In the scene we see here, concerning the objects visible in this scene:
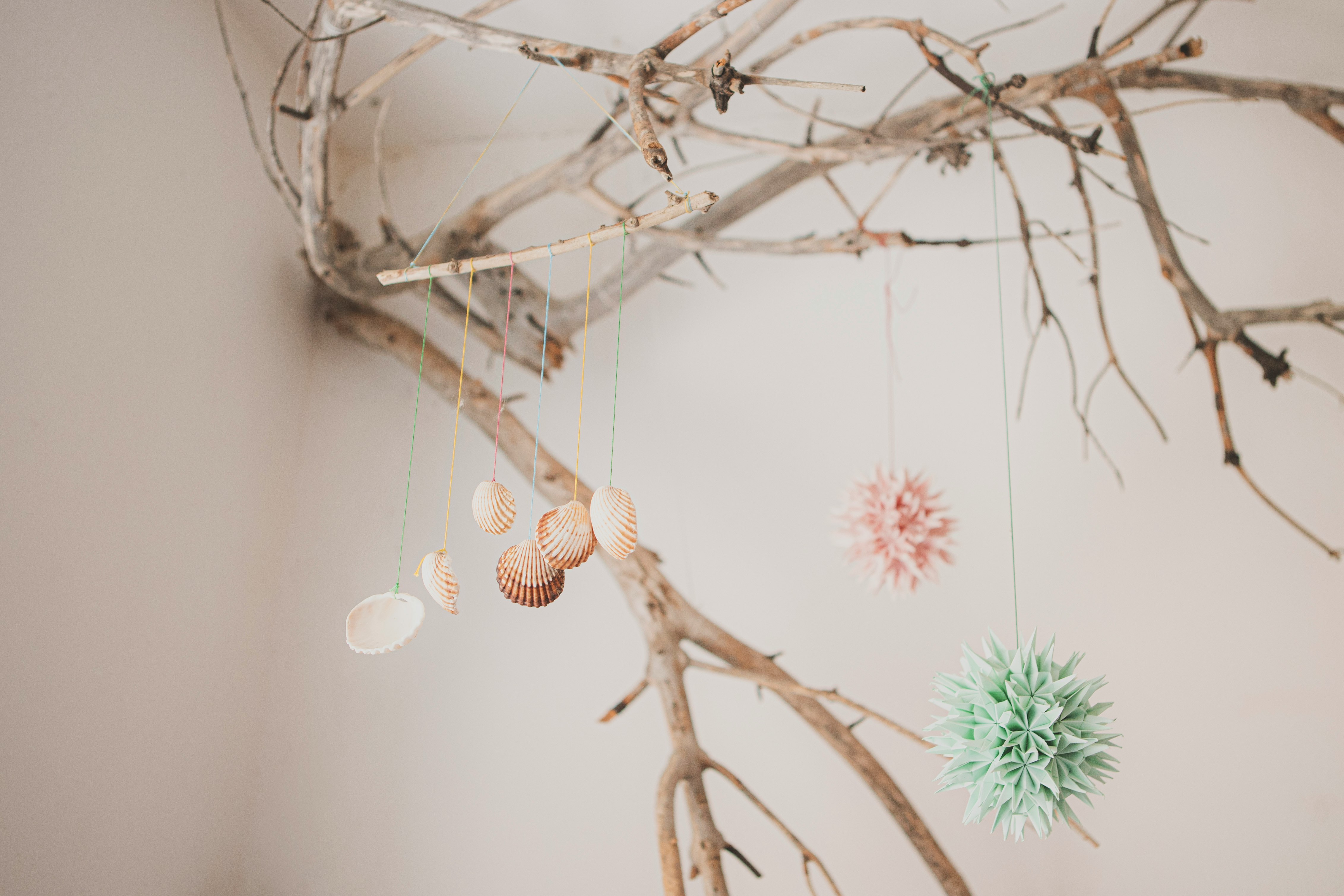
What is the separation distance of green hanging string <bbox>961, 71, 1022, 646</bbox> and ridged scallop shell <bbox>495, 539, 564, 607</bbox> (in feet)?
1.99

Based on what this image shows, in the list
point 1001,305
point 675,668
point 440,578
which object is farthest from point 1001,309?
point 440,578

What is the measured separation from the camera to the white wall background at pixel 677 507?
1.18 m

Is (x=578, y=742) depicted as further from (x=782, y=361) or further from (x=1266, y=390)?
(x=1266, y=390)

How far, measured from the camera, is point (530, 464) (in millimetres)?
1304

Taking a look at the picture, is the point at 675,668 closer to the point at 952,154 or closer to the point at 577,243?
the point at 577,243

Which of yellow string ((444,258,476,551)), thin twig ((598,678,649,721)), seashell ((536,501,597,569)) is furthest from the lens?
yellow string ((444,258,476,551))

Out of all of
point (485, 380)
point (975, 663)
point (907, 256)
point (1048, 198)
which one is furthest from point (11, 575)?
point (1048, 198)

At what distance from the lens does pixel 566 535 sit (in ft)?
2.60

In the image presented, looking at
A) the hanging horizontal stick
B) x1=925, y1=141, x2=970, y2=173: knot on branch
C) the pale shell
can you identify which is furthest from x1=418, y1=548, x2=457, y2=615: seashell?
x1=925, y1=141, x2=970, y2=173: knot on branch

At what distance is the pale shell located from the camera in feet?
2.79

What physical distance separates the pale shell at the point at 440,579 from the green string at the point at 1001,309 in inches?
28.2

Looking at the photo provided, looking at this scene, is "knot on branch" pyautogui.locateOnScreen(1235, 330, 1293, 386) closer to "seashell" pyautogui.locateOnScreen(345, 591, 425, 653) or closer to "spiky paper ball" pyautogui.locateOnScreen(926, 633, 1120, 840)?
"spiky paper ball" pyautogui.locateOnScreen(926, 633, 1120, 840)

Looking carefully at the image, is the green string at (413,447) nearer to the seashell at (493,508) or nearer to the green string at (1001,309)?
the seashell at (493,508)

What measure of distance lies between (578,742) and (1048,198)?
1.49 meters
